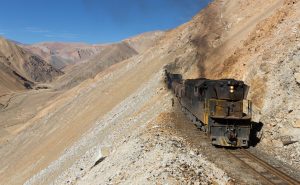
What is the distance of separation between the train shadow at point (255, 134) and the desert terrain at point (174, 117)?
0.28 m

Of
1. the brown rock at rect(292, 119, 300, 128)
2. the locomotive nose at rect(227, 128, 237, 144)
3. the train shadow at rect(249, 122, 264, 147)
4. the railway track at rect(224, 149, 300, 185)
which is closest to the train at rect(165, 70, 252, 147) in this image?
the locomotive nose at rect(227, 128, 237, 144)

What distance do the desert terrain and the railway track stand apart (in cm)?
75

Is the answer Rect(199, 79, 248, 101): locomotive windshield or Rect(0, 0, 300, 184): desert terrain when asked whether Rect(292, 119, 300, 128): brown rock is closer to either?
Rect(0, 0, 300, 184): desert terrain

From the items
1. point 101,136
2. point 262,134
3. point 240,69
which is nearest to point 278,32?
point 240,69

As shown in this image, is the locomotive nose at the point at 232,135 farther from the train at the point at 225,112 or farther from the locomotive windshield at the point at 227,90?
the locomotive windshield at the point at 227,90

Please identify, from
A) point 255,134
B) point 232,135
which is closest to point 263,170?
point 232,135

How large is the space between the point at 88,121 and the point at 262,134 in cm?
2797

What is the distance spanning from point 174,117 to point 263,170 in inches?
437

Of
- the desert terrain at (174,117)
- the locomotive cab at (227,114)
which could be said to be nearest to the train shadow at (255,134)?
the desert terrain at (174,117)

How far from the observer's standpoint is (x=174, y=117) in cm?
2980

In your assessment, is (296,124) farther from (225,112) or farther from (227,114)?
(225,112)

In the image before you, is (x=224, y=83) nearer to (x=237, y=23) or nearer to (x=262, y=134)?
(x=262, y=134)

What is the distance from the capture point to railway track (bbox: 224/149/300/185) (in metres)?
17.9

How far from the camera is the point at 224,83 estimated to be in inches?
971
